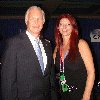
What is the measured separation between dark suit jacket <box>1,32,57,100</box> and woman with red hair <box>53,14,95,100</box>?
602mm

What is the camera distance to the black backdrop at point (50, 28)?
610 cm

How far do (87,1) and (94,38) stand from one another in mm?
3138

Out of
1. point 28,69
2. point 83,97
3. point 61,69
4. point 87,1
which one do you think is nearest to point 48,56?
point 28,69

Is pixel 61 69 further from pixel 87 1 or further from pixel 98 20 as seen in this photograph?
pixel 98 20

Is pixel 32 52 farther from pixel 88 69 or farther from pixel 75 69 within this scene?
pixel 88 69

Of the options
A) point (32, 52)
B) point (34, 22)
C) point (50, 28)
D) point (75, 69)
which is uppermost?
point (50, 28)

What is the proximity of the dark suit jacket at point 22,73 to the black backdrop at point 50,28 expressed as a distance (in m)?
4.96

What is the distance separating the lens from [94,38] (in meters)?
6.69

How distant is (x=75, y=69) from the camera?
1915 mm

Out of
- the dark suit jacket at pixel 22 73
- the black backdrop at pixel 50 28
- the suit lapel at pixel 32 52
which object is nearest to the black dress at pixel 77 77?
the dark suit jacket at pixel 22 73

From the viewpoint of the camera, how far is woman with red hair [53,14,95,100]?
1.83m

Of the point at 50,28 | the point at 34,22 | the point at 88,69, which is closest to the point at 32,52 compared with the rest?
the point at 34,22

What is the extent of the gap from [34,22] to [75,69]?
3.41 feet

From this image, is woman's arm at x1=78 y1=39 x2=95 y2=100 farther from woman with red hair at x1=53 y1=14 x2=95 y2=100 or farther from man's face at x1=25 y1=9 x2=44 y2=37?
man's face at x1=25 y1=9 x2=44 y2=37
